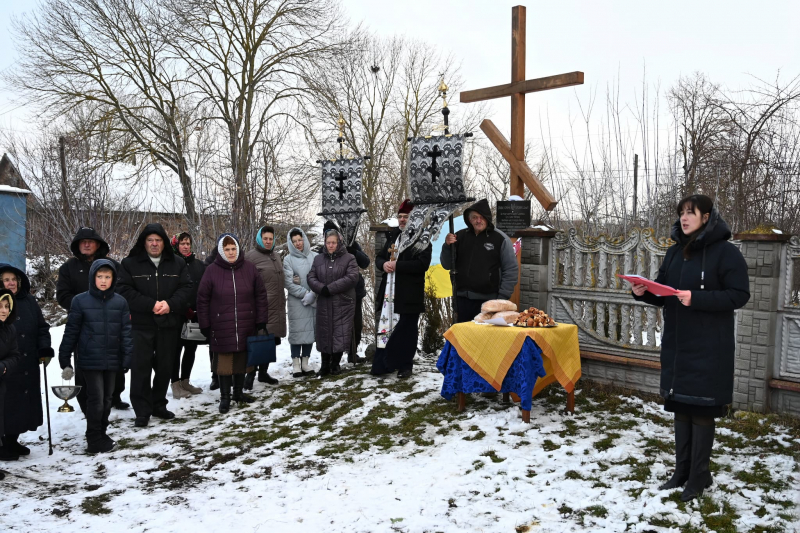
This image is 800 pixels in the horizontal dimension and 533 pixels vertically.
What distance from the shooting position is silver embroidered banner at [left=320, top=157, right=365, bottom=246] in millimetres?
8594

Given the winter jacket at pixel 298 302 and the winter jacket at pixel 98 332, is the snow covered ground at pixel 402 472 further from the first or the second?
the winter jacket at pixel 298 302

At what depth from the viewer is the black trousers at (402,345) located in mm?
7578

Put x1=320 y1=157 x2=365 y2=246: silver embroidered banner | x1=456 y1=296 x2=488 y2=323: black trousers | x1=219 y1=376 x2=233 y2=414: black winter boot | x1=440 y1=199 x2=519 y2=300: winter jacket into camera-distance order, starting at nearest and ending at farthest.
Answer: x1=440 y1=199 x2=519 y2=300: winter jacket < x1=219 y1=376 x2=233 y2=414: black winter boot < x1=456 y1=296 x2=488 y2=323: black trousers < x1=320 y1=157 x2=365 y2=246: silver embroidered banner

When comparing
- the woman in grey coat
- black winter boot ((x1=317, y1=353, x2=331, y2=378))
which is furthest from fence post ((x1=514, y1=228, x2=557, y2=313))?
the woman in grey coat

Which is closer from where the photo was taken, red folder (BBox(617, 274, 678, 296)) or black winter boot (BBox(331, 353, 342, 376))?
red folder (BBox(617, 274, 678, 296))

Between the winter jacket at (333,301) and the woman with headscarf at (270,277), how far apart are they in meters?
0.41

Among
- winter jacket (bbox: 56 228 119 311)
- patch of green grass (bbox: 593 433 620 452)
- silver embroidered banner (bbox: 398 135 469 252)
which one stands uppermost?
silver embroidered banner (bbox: 398 135 469 252)

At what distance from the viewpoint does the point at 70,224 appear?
12609 millimetres

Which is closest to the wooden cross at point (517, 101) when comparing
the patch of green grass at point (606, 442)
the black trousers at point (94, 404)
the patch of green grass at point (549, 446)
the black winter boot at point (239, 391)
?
the patch of green grass at point (606, 442)

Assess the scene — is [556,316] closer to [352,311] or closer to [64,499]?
[352,311]

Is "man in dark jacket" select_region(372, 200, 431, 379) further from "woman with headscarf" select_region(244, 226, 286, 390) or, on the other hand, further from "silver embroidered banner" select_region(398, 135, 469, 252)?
"woman with headscarf" select_region(244, 226, 286, 390)

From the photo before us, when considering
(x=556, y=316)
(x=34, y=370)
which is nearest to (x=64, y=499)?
(x=34, y=370)

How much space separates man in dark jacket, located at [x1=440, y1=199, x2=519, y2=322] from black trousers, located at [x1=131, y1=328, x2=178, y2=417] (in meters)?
3.01

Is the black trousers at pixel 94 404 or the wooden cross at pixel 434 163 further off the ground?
the wooden cross at pixel 434 163
